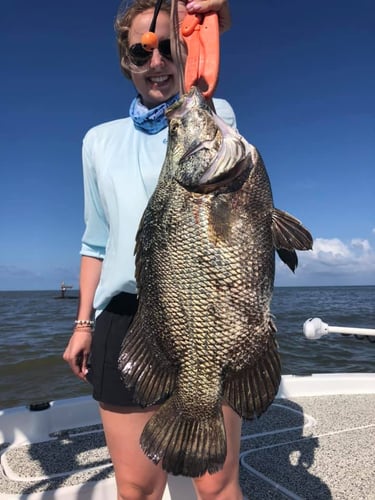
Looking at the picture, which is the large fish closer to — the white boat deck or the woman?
→ the woman

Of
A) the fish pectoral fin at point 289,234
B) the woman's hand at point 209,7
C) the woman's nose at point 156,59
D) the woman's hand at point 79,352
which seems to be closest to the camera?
the fish pectoral fin at point 289,234

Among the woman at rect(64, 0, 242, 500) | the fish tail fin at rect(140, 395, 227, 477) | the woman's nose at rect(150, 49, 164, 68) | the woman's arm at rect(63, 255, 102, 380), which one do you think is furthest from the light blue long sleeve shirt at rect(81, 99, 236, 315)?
the fish tail fin at rect(140, 395, 227, 477)

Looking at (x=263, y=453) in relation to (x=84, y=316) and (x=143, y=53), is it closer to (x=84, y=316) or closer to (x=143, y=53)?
(x=84, y=316)

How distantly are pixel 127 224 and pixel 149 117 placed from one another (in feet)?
1.68

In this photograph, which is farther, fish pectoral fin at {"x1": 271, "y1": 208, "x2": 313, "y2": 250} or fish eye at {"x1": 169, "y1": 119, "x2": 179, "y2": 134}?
fish eye at {"x1": 169, "y1": 119, "x2": 179, "y2": 134}

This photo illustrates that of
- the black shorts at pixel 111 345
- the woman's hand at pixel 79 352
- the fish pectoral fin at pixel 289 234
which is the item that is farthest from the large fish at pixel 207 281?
the woman's hand at pixel 79 352

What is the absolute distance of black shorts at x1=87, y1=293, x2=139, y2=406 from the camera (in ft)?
6.81

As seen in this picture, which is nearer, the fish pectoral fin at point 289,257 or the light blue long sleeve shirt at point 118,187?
the fish pectoral fin at point 289,257

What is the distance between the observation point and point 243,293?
1.55m

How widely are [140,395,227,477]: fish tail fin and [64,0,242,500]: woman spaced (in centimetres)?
24

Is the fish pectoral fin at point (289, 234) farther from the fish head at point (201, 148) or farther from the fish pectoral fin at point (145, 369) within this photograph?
the fish pectoral fin at point (145, 369)

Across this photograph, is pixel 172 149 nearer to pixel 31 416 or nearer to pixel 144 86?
pixel 144 86

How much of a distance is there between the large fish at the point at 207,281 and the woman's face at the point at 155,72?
455mm

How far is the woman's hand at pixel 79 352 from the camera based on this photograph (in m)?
2.26
